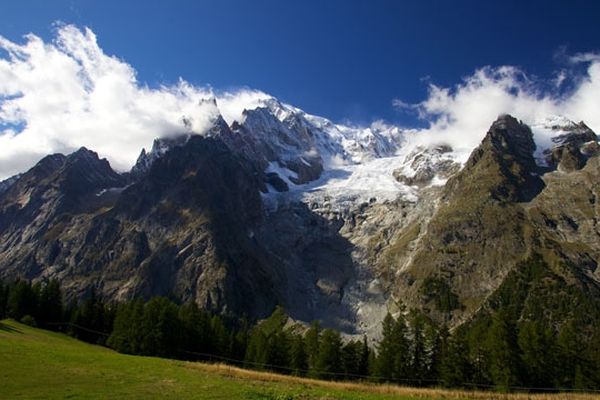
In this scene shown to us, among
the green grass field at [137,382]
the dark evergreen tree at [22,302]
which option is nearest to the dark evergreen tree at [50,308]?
the dark evergreen tree at [22,302]

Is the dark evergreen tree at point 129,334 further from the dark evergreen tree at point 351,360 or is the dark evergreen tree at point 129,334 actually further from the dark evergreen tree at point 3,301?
the dark evergreen tree at point 351,360

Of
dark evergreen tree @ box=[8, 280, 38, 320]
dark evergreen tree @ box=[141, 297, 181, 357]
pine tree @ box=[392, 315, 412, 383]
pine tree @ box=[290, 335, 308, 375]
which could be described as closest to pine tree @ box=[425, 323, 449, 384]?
pine tree @ box=[392, 315, 412, 383]

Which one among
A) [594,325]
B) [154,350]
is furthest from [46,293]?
[594,325]

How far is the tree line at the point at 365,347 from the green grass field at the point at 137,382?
1377 inches

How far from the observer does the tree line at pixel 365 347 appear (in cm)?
7688

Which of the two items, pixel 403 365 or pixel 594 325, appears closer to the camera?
pixel 403 365

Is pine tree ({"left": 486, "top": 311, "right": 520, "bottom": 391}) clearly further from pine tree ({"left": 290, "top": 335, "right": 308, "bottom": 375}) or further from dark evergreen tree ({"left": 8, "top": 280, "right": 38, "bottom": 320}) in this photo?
dark evergreen tree ({"left": 8, "top": 280, "right": 38, "bottom": 320})

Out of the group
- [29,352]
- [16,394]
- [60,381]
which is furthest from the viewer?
[29,352]

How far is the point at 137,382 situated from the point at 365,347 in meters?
67.3

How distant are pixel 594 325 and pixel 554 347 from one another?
135877mm

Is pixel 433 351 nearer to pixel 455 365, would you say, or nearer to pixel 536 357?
pixel 455 365

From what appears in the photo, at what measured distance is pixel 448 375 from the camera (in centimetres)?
7744

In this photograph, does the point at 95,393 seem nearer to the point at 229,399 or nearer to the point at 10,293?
the point at 229,399

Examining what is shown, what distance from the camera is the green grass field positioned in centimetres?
3055
